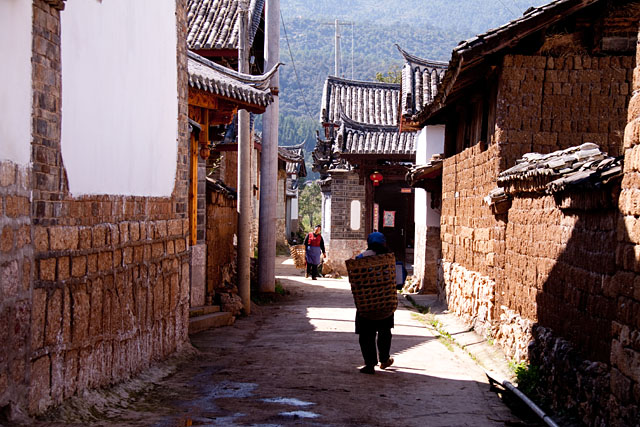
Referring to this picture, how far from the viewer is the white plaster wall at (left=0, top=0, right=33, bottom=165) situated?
486cm

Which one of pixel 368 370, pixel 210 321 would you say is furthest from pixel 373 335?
pixel 210 321

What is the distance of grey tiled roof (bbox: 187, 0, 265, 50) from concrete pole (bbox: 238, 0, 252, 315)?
173 centimetres

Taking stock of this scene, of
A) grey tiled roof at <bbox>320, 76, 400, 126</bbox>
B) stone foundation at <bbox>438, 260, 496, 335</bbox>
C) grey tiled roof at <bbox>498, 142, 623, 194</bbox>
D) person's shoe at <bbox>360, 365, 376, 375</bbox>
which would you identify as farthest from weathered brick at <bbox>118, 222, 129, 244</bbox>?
grey tiled roof at <bbox>320, 76, 400, 126</bbox>

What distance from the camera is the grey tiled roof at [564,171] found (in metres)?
5.95

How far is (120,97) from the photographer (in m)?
7.12

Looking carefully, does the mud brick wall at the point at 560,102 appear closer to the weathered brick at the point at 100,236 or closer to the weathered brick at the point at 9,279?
the weathered brick at the point at 100,236

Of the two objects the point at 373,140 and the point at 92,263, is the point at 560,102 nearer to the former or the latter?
the point at 92,263

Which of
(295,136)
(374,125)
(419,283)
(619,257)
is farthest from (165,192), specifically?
(295,136)

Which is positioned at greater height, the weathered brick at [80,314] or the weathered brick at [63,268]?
the weathered brick at [63,268]

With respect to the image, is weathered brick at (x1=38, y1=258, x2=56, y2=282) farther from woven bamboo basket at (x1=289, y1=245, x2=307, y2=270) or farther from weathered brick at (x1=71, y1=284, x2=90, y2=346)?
woven bamboo basket at (x1=289, y1=245, x2=307, y2=270)

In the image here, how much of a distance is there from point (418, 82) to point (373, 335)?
54.0ft

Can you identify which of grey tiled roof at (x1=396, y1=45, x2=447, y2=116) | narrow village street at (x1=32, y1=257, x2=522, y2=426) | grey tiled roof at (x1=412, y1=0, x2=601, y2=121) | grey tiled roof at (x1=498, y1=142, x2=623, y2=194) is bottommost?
narrow village street at (x1=32, y1=257, x2=522, y2=426)

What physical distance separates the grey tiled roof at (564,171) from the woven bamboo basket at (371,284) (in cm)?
186

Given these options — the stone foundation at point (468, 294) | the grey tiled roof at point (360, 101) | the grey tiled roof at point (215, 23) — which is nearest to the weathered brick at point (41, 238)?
the stone foundation at point (468, 294)
